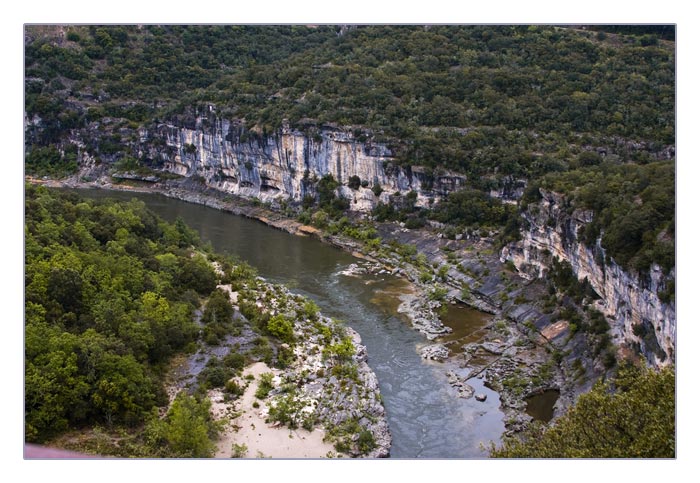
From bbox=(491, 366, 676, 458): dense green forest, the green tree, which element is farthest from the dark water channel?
the green tree

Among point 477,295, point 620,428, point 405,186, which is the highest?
point 405,186

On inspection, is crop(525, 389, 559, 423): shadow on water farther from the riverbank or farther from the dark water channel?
the dark water channel

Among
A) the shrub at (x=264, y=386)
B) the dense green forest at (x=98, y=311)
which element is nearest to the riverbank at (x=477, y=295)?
the shrub at (x=264, y=386)

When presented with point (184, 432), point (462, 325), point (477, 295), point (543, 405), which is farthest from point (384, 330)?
point (184, 432)

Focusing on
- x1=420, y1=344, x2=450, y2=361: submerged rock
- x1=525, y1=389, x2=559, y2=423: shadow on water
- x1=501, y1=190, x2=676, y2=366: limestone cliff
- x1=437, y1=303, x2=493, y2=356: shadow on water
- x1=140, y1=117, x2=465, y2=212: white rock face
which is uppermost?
x1=140, y1=117, x2=465, y2=212: white rock face

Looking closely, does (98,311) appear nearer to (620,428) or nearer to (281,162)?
(620,428)

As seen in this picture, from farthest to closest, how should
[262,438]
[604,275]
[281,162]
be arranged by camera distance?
1. [281,162]
2. [604,275]
3. [262,438]

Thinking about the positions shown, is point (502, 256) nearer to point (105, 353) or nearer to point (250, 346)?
point (250, 346)
